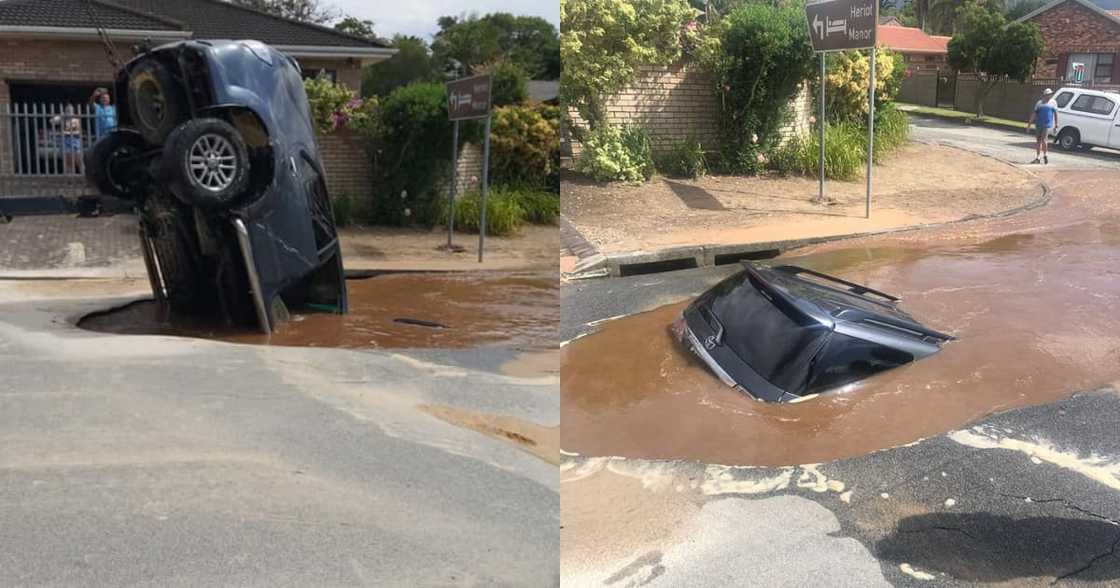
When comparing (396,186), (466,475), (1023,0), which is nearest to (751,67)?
(396,186)

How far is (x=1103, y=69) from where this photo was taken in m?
37.1

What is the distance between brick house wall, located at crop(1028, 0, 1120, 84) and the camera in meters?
36.7

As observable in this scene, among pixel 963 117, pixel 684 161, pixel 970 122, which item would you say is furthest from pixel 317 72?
pixel 963 117

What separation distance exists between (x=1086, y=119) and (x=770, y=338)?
65.4ft

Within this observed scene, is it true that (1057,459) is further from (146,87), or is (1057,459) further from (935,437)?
(146,87)

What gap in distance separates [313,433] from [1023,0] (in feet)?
236

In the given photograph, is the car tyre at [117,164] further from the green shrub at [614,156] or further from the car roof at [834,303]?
the green shrub at [614,156]

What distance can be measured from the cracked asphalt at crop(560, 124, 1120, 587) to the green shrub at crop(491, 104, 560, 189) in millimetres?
14824

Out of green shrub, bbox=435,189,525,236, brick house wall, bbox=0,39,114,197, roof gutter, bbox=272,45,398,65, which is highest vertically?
roof gutter, bbox=272,45,398,65

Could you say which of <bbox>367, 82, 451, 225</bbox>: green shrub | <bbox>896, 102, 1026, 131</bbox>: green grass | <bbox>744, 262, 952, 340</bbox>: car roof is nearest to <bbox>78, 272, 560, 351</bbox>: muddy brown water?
<bbox>744, 262, 952, 340</bbox>: car roof

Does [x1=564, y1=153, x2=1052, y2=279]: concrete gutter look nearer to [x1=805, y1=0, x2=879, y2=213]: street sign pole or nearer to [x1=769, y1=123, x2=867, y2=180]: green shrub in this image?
[x1=805, y1=0, x2=879, y2=213]: street sign pole

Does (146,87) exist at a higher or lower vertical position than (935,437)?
higher

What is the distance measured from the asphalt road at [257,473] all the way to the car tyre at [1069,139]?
2004 cm

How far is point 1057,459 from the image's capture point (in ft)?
19.2
